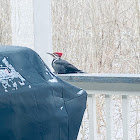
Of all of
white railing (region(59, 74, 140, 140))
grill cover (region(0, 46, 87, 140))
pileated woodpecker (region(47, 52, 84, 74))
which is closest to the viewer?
grill cover (region(0, 46, 87, 140))

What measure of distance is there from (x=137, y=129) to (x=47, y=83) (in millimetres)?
2543

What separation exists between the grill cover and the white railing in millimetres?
857

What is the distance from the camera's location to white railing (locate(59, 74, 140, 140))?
1.92 metres

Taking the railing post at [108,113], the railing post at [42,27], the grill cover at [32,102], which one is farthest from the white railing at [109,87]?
the grill cover at [32,102]

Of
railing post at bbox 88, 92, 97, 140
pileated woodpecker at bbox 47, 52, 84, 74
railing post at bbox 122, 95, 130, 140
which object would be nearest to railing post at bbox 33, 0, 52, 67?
pileated woodpecker at bbox 47, 52, 84, 74

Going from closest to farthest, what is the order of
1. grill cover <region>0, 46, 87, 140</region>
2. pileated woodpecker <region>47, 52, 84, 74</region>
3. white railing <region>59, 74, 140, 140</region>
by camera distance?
grill cover <region>0, 46, 87, 140</region>
white railing <region>59, 74, 140, 140</region>
pileated woodpecker <region>47, 52, 84, 74</region>

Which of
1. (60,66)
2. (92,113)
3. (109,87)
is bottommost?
(92,113)

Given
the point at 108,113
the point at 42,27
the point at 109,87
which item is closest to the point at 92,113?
the point at 108,113

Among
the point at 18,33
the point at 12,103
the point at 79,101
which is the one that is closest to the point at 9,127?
the point at 12,103

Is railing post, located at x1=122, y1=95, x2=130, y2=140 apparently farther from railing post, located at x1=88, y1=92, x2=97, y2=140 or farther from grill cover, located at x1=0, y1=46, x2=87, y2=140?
grill cover, located at x1=0, y1=46, x2=87, y2=140

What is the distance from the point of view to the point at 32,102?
944 mm

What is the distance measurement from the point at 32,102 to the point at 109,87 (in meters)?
1.08

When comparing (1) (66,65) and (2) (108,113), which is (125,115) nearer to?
(2) (108,113)

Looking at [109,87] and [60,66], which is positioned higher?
[60,66]
